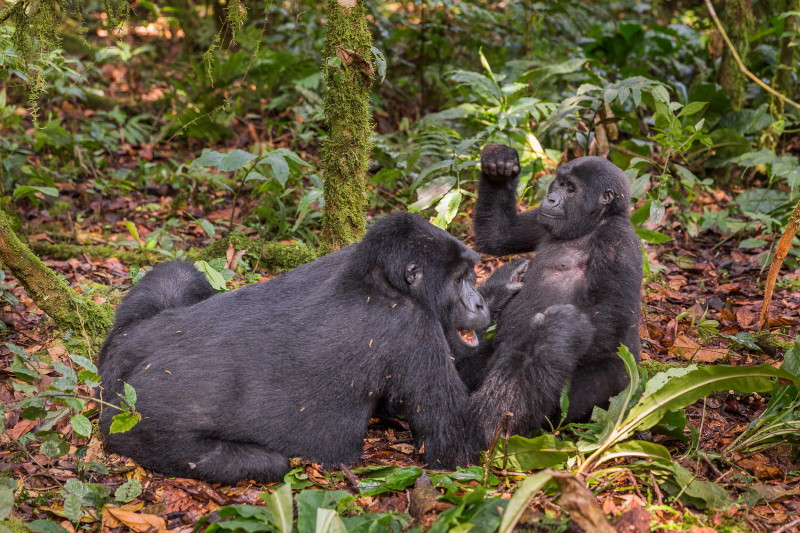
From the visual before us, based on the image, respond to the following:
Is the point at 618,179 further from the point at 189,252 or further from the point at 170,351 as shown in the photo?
the point at 189,252

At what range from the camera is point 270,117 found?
10.0 metres

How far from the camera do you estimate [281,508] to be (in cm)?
299

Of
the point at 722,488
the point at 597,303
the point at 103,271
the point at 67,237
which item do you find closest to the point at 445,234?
the point at 597,303

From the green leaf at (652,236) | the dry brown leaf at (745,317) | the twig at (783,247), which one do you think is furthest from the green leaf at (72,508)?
the dry brown leaf at (745,317)

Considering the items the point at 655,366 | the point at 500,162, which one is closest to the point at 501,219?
the point at 500,162

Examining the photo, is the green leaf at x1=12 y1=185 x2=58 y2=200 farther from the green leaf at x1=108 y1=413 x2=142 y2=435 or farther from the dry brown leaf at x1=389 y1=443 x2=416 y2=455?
the dry brown leaf at x1=389 y1=443 x2=416 y2=455

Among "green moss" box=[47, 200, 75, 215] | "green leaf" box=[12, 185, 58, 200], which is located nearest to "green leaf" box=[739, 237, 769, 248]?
"green leaf" box=[12, 185, 58, 200]

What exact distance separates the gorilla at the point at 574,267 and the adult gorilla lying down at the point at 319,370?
27 centimetres

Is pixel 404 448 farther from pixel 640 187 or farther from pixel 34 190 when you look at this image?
pixel 34 190

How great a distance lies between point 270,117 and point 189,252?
3.96m

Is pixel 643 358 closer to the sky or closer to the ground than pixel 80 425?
closer to the ground

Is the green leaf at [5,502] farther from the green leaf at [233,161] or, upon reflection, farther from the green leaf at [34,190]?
the green leaf at [34,190]

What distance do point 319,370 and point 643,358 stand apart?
2580 millimetres

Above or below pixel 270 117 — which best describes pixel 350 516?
below
